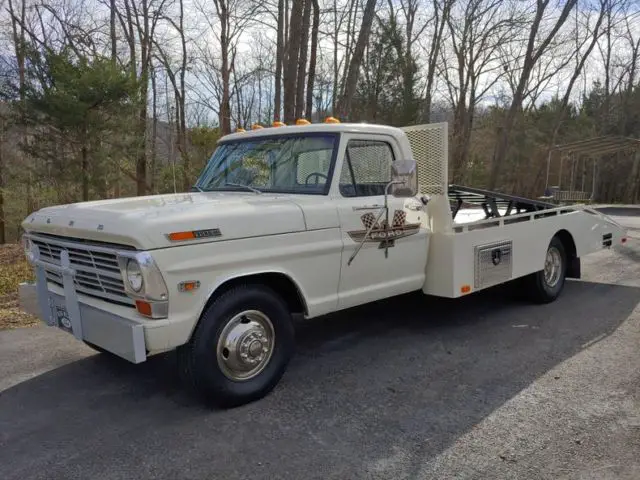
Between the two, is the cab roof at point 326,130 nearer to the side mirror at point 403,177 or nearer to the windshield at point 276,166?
the windshield at point 276,166

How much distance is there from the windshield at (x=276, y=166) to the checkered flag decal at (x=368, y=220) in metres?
0.40

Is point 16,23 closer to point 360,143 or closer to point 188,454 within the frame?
point 360,143

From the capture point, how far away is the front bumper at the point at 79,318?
3086 millimetres

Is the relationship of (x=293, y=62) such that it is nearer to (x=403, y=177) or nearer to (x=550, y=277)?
(x=550, y=277)

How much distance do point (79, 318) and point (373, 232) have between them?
233cm

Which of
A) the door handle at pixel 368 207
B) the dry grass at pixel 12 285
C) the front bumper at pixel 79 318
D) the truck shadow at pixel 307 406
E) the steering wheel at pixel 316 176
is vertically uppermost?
the steering wheel at pixel 316 176

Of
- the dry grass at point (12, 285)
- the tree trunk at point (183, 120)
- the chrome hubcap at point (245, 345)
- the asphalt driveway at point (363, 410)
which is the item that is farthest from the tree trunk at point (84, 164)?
the chrome hubcap at point (245, 345)

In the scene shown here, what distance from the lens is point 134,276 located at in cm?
311

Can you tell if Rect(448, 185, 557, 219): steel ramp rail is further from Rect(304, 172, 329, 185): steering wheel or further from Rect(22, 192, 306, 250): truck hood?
Rect(22, 192, 306, 250): truck hood

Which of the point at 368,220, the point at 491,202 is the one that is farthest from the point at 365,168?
the point at 491,202

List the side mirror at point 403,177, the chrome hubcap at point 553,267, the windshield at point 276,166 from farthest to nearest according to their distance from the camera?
the chrome hubcap at point 553,267, the windshield at point 276,166, the side mirror at point 403,177

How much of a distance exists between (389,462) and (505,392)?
1.34 meters

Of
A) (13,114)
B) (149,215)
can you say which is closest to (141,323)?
(149,215)

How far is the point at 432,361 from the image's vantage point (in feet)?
14.7
